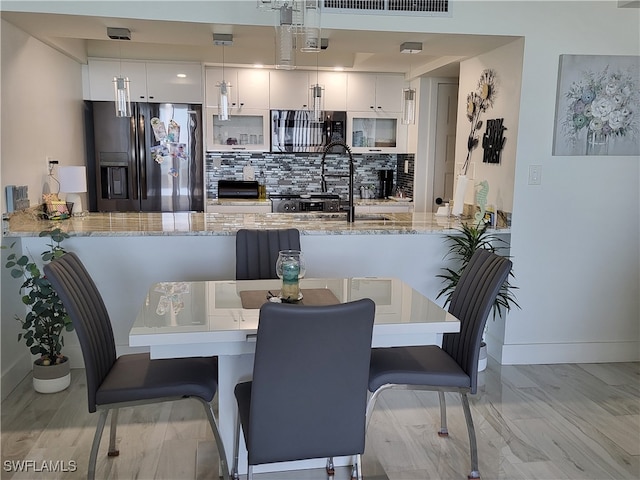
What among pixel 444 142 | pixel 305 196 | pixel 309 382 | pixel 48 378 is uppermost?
pixel 444 142

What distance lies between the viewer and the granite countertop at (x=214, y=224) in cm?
329

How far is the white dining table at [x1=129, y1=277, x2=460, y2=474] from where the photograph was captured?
1.92 metres

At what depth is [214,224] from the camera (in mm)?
3592

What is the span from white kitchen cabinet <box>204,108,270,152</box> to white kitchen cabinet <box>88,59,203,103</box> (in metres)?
0.41

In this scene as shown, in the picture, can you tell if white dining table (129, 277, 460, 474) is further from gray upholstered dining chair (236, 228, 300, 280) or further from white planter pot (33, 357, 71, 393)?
white planter pot (33, 357, 71, 393)

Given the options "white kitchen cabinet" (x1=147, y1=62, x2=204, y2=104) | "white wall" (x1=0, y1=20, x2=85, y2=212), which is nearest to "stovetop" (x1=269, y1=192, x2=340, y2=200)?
"white kitchen cabinet" (x1=147, y1=62, x2=204, y2=104)

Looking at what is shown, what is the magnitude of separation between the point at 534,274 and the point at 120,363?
102 inches

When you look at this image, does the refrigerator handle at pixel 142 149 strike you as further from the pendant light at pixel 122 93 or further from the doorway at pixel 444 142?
the doorway at pixel 444 142

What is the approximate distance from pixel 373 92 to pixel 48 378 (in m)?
4.04

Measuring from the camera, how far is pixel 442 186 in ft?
18.5

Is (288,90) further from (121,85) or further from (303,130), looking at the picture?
(121,85)

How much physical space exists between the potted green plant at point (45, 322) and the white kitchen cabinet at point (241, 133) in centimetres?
257

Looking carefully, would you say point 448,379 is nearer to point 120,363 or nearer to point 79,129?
point 120,363

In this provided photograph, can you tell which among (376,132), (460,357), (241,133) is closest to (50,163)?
(241,133)
